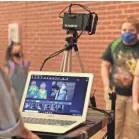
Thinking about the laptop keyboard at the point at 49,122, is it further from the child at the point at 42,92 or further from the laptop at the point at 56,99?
the child at the point at 42,92

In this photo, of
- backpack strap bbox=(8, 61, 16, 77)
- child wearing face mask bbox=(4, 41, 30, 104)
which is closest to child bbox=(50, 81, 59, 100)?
child wearing face mask bbox=(4, 41, 30, 104)

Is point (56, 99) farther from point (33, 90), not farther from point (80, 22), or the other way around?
point (80, 22)

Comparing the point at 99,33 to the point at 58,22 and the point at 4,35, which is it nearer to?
A: the point at 58,22

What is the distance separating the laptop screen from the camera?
71.8 inches

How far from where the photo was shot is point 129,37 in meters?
3.06

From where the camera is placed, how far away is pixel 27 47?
5832mm

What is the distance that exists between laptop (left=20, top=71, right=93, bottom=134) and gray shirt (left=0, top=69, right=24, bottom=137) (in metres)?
0.47

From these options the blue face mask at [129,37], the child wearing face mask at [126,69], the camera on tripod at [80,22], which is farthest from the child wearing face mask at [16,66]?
the camera on tripod at [80,22]

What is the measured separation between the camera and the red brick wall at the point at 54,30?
450cm

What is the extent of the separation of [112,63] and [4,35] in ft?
11.3

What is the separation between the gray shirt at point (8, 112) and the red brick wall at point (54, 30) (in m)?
3.29

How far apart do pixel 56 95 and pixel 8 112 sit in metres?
0.71

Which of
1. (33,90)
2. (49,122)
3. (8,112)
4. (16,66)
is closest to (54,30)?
(16,66)

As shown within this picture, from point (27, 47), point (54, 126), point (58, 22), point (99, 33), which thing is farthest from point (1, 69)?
point (27, 47)
